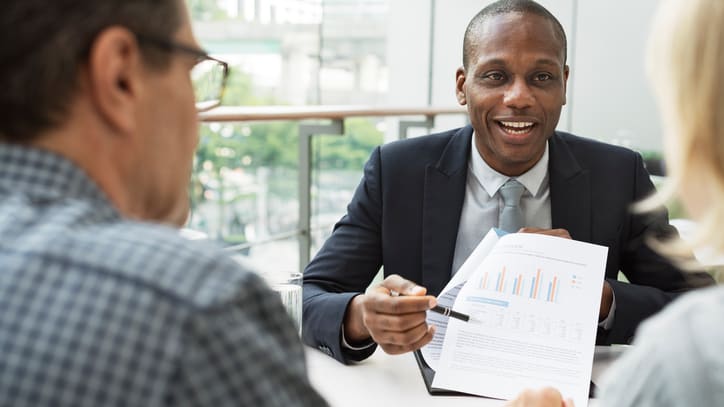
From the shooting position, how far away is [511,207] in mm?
1854

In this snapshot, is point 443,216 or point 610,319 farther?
point 443,216

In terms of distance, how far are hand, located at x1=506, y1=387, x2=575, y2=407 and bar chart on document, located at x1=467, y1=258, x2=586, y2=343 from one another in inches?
7.6

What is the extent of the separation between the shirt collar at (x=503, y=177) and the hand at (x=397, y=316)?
0.48 meters

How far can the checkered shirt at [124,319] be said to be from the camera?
571mm

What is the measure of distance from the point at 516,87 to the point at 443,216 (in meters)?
→ 0.32

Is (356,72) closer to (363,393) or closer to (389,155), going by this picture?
(389,155)

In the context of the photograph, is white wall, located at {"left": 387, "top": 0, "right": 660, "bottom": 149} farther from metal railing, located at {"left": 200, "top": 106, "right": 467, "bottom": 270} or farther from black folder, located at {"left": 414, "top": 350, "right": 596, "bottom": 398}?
black folder, located at {"left": 414, "top": 350, "right": 596, "bottom": 398}

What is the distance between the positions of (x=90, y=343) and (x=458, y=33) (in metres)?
5.27

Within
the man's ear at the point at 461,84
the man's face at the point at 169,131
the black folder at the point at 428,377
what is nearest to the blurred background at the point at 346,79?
the man's ear at the point at 461,84

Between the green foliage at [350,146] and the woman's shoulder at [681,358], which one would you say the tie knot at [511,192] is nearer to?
the woman's shoulder at [681,358]

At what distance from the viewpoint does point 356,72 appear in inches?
234

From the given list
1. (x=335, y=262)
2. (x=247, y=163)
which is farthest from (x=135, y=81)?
(x=247, y=163)

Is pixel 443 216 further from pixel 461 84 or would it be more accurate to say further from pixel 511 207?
pixel 461 84

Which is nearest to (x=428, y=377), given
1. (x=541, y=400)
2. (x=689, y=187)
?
(x=541, y=400)
